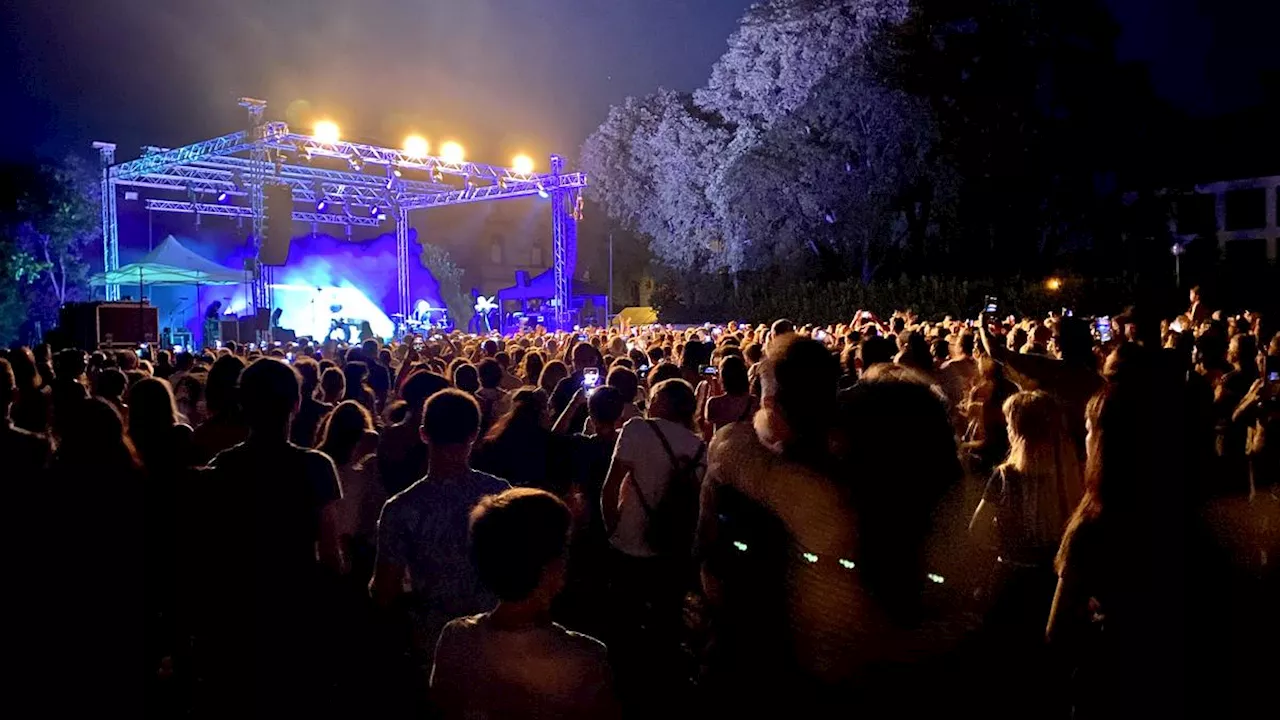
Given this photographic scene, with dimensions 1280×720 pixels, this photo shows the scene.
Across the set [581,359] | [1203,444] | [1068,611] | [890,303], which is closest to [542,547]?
[1068,611]

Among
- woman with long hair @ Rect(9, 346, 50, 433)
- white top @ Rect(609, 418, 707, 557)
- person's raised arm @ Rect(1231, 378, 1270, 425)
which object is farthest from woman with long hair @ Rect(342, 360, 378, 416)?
person's raised arm @ Rect(1231, 378, 1270, 425)

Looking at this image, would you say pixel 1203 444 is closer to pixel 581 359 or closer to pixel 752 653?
pixel 752 653

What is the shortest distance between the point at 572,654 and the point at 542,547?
0.26 meters

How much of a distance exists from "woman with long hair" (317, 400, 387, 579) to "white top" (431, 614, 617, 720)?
2.47 metres

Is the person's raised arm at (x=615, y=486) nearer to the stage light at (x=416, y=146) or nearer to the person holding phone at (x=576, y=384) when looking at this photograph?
the person holding phone at (x=576, y=384)

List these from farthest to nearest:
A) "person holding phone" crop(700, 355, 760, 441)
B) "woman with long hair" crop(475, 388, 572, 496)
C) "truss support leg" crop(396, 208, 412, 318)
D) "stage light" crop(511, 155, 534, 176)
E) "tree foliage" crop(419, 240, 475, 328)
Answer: "tree foliage" crop(419, 240, 475, 328) < "truss support leg" crop(396, 208, 412, 318) < "stage light" crop(511, 155, 534, 176) < "person holding phone" crop(700, 355, 760, 441) < "woman with long hair" crop(475, 388, 572, 496)

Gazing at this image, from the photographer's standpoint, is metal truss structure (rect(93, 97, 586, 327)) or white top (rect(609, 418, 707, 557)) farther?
metal truss structure (rect(93, 97, 586, 327))

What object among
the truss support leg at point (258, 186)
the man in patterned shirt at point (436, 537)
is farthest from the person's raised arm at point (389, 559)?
the truss support leg at point (258, 186)

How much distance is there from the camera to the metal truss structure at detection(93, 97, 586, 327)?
2258 centimetres

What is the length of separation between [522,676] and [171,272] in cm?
2315

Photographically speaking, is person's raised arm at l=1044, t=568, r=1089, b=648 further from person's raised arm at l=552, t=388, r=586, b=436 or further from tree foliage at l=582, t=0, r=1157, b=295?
tree foliage at l=582, t=0, r=1157, b=295

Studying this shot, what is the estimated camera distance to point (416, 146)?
24.2m

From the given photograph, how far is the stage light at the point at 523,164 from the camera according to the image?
2595 cm

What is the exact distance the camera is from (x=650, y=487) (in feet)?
14.9
